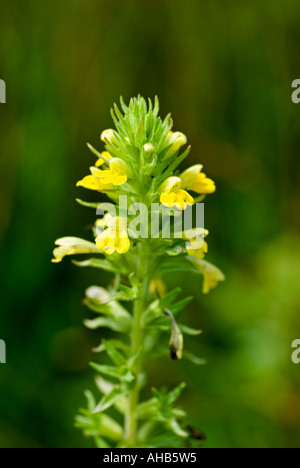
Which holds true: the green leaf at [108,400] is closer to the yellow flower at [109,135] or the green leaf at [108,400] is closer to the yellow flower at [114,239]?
the yellow flower at [114,239]

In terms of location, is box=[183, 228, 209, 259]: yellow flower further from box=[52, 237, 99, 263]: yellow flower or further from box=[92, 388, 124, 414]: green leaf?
box=[92, 388, 124, 414]: green leaf

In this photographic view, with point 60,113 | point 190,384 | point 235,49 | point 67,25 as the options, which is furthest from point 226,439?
point 67,25

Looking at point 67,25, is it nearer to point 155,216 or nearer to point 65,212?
point 65,212

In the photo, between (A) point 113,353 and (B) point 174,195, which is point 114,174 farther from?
(A) point 113,353

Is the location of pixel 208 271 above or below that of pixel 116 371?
above

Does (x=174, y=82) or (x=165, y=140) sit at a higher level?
(x=174, y=82)

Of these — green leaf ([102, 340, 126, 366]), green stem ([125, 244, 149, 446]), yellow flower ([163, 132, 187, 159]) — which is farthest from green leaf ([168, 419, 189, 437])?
yellow flower ([163, 132, 187, 159])

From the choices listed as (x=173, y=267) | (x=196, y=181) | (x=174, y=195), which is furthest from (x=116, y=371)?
(x=196, y=181)
